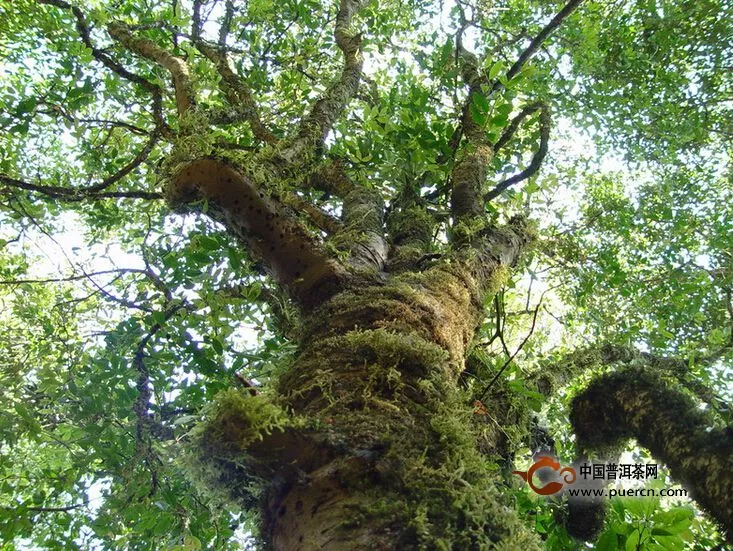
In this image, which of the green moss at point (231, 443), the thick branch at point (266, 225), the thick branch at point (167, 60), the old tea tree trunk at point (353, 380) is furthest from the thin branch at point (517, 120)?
the green moss at point (231, 443)

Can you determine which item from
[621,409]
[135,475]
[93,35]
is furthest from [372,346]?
[93,35]

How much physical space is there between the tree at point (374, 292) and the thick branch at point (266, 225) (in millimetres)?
12

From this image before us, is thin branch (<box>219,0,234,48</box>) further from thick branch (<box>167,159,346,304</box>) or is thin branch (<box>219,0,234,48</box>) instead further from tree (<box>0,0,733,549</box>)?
thick branch (<box>167,159,346,304</box>)

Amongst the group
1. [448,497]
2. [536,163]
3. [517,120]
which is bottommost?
[448,497]

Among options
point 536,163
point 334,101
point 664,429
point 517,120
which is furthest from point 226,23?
point 664,429

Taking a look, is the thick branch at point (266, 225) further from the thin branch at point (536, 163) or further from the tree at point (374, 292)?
the thin branch at point (536, 163)

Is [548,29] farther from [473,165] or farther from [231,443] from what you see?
[231,443]

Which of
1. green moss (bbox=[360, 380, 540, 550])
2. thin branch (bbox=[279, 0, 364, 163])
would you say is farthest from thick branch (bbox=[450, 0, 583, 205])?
green moss (bbox=[360, 380, 540, 550])

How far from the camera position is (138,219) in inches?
259

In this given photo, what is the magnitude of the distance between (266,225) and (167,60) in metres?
2.15

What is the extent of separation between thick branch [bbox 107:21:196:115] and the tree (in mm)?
29

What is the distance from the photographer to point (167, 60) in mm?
3781

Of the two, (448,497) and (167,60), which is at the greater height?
(167,60)

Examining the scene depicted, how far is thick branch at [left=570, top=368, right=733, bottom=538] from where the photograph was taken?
1731 mm
